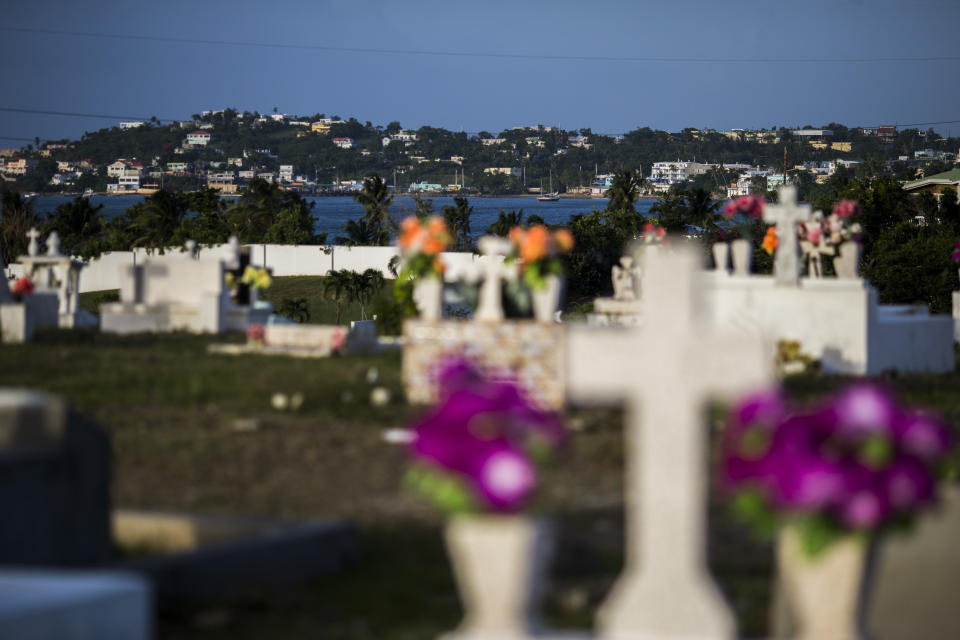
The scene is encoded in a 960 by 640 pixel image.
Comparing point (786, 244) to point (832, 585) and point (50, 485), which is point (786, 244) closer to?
point (50, 485)

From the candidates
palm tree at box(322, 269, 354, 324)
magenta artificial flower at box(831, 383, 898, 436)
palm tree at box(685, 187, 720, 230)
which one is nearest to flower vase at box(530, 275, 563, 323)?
magenta artificial flower at box(831, 383, 898, 436)

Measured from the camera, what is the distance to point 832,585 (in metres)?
3.96

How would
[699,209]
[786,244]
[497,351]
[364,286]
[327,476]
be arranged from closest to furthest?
[327,476] → [497,351] → [786,244] → [364,286] → [699,209]

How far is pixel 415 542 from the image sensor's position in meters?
7.05

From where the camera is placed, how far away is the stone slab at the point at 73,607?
12.7 feet

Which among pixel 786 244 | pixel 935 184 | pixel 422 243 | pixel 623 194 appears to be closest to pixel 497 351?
pixel 422 243

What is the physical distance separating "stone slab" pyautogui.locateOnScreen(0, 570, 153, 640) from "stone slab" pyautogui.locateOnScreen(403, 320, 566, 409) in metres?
6.37

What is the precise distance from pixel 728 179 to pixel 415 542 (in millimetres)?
186259

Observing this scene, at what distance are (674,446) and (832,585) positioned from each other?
0.61 m

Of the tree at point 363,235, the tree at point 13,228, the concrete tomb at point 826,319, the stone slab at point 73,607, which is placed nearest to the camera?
the stone slab at point 73,607

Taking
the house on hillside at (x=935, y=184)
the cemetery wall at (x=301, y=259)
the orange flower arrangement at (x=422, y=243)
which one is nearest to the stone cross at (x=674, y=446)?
the orange flower arrangement at (x=422, y=243)

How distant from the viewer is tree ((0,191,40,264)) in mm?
65812

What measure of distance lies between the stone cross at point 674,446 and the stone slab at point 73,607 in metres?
1.50

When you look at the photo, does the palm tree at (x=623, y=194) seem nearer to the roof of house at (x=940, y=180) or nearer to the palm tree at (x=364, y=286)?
the roof of house at (x=940, y=180)
